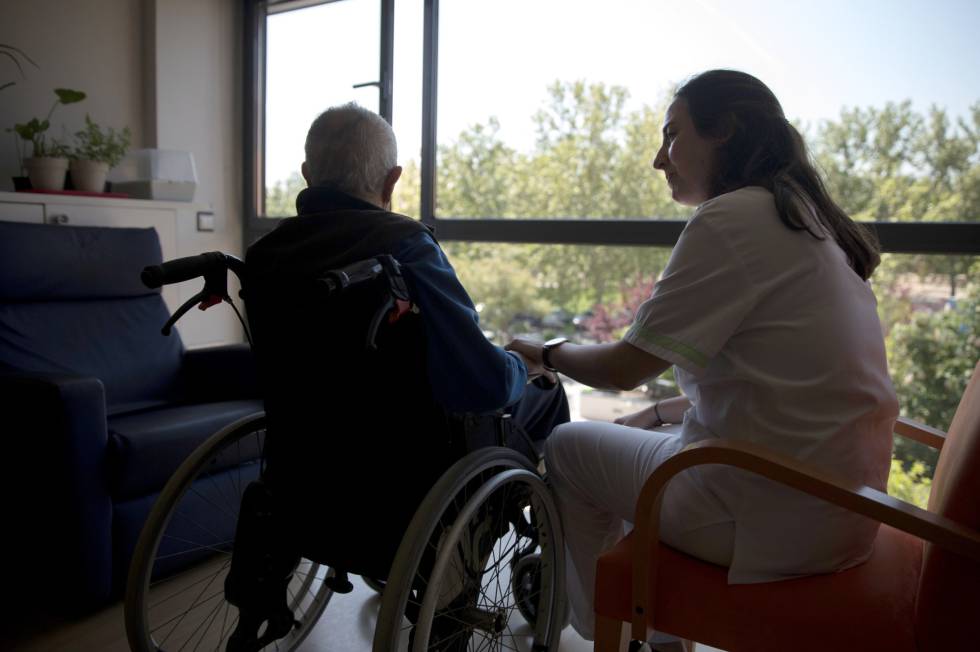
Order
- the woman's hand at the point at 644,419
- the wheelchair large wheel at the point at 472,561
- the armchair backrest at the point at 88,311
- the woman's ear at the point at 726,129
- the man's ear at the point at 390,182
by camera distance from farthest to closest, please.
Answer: the armchair backrest at the point at 88,311 < the woman's hand at the point at 644,419 < the man's ear at the point at 390,182 < the woman's ear at the point at 726,129 < the wheelchair large wheel at the point at 472,561

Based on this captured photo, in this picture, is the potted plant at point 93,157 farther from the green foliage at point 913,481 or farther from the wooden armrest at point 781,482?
the green foliage at point 913,481

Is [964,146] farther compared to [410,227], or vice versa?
[964,146]

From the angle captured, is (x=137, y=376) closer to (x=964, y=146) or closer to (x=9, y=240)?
(x=9, y=240)

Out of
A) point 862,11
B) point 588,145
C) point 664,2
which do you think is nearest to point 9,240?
point 588,145

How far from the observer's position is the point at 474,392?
120 centimetres

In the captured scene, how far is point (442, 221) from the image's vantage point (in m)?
3.09

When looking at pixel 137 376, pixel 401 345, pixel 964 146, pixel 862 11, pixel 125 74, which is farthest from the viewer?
pixel 125 74

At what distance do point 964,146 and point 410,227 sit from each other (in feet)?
5.99

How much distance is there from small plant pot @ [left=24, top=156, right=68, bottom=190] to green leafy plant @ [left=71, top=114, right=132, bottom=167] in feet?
0.33

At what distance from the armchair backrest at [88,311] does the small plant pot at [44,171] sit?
360mm

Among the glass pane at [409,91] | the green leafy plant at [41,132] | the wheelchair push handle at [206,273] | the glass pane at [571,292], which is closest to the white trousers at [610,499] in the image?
the wheelchair push handle at [206,273]

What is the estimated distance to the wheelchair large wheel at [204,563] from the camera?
4.25 ft

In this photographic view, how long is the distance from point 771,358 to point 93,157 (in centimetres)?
272

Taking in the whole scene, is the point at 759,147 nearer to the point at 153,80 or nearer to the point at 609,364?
the point at 609,364
